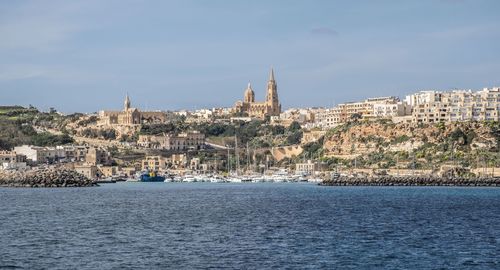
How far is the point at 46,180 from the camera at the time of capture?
94250 millimetres

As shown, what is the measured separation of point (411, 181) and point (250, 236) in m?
58.4

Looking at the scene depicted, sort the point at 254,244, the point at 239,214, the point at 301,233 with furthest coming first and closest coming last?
Result: the point at 239,214 < the point at 301,233 < the point at 254,244

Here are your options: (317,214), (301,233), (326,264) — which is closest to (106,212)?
(317,214)

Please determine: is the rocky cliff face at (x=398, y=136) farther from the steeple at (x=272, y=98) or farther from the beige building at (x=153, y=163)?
the steeple at (x=272, y=98)

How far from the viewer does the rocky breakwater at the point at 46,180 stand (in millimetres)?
94062

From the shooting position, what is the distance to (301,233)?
37781 millimetres

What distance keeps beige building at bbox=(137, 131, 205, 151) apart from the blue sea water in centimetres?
9651

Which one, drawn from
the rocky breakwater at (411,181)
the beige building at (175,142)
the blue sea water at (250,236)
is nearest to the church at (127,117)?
the beige building at (175,142)

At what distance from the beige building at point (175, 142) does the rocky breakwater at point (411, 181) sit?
5763cm

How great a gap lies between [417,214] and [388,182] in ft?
147

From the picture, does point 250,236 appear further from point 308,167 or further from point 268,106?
point 268,106

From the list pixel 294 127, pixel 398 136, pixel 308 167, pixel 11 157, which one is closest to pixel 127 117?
pixel 294 127

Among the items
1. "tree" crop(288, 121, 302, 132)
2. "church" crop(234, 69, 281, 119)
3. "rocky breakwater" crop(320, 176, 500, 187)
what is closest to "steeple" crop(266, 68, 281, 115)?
"church" crop(234, 69, 281, 119)

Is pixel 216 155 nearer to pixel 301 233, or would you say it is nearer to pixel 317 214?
pixel 317 214
